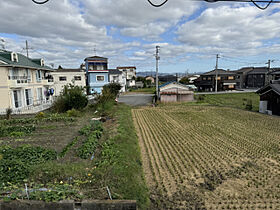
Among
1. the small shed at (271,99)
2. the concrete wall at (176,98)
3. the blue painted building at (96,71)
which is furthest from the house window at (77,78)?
the small shed at (271,99)

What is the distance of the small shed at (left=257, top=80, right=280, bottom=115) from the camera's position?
1690 centimetres

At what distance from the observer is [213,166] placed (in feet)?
23.0

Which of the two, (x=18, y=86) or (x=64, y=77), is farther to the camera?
(x=64, y=77)

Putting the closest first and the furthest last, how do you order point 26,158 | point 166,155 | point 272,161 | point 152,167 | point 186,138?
point 26,158
point 152,167
point 272,161
point 166,155
point 186,138

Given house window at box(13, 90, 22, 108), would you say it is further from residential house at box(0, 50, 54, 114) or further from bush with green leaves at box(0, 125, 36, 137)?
bush with green leaves at box(0, 125, 36, 137)

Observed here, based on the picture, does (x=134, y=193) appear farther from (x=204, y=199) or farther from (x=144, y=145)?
(x=144, y=145)

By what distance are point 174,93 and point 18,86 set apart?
20.6m

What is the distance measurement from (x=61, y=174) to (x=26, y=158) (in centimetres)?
204

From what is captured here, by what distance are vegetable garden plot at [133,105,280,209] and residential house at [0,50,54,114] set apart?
1341cm

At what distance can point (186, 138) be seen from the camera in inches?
411

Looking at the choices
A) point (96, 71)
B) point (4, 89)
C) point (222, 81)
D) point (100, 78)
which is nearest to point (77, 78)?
point (96, 71)

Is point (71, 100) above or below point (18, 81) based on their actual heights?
below

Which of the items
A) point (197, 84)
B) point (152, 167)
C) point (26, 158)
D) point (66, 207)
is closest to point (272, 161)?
point (152, 167)

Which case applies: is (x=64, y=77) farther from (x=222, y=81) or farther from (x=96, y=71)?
(x=222, y=81)
